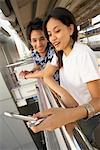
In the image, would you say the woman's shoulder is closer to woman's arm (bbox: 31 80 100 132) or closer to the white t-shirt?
the white t-shirt

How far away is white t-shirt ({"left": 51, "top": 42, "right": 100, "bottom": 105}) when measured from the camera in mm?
1029

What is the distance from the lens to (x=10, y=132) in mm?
Answer: 5816

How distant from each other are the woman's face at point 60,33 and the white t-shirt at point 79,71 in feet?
0.16

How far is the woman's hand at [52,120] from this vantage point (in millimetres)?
774

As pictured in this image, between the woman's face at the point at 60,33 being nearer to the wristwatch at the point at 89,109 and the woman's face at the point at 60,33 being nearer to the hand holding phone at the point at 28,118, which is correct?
the wristwatch at the point at 89,109

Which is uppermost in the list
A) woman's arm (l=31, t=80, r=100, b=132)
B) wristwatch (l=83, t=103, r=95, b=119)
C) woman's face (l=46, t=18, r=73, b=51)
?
woman's face (l=46, t=18, r=73, b=51)

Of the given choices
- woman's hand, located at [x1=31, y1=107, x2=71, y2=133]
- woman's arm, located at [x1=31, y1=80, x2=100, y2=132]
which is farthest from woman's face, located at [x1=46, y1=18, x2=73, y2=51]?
woman's hand, located at [x1=31, y1=107, x2=71, y2=133]

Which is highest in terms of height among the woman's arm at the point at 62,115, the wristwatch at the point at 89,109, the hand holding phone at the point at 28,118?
the hand holding phone at the point at 28,118

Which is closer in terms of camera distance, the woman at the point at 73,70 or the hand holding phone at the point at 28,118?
the hand holding phone at the point at 28,118

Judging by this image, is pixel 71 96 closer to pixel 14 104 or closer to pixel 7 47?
pixel 14 104

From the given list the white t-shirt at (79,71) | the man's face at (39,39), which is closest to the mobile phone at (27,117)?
the white t-shirt at (79,71)

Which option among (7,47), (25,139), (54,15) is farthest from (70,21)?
(7,47)

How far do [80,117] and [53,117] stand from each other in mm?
143

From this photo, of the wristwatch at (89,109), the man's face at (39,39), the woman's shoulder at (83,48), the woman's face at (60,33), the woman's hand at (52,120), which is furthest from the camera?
the man's face at (39,39)
